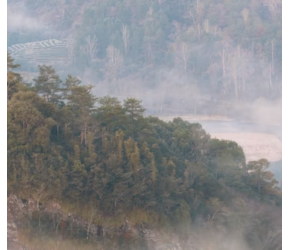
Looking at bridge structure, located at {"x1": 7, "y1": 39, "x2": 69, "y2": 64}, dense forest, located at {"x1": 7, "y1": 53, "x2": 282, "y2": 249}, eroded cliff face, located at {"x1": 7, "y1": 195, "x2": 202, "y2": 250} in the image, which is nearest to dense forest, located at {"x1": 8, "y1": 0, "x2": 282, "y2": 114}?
bridge structure, located at {"x1": 7, "y1": 39, "x2": 69, "y2": 64}

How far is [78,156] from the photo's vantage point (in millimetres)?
7500

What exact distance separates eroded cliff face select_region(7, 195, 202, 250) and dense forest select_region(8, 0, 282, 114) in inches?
270

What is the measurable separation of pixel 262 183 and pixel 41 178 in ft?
A: 12.6

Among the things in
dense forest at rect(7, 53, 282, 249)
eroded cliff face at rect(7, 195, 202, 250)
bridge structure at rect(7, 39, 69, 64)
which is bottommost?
eroded cliff face at rect(7, 195, 202, 250)

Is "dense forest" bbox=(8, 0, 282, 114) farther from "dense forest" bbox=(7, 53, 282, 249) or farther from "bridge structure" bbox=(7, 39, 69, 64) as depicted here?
"dense forest" bbox=(7, 53, 282, 249)

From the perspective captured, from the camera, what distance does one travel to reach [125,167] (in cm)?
763

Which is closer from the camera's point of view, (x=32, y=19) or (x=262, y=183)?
(x=262, y=183)

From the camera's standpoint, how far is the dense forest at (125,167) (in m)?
7.22

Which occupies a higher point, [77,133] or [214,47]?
[214,47]

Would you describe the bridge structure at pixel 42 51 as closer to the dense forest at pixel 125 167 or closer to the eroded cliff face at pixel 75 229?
the dense forest at pixel 125 167

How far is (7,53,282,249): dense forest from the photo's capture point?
→ 23.7ft
